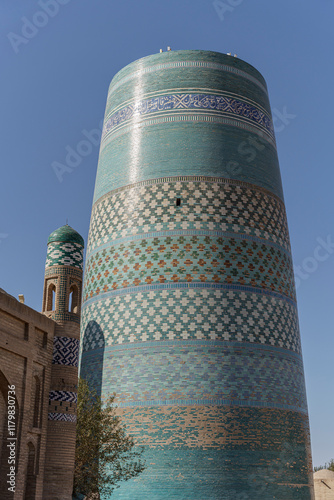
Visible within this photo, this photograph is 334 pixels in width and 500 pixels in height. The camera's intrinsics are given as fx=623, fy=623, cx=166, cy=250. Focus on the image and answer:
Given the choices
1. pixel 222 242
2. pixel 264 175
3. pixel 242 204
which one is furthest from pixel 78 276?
pixel 264 175

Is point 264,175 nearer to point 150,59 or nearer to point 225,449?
point 150,59

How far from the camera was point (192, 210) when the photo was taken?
1168cm

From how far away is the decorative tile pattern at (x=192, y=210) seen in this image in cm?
1166

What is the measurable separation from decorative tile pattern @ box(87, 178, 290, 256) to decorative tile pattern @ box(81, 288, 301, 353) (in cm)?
129

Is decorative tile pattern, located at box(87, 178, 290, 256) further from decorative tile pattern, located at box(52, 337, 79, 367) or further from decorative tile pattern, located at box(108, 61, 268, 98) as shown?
decorative tile pattern, located at box(52, 337, 79, 367)

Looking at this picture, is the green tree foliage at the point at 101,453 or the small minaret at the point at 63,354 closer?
the small minaret at the point at 63,354

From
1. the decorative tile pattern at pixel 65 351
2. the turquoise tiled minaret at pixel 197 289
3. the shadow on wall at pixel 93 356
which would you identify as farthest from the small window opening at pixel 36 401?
the shadow on wall at pixel 93 356

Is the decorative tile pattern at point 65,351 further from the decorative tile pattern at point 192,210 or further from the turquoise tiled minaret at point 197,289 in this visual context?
the decorative tile pattern at point 192,210

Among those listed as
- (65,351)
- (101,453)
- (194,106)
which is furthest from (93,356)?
(194,106)

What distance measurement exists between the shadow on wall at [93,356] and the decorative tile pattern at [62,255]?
215 cm

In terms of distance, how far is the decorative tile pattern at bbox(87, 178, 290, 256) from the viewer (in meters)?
11.7

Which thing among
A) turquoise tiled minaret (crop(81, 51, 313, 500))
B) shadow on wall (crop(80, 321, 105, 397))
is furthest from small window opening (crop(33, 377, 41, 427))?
shadow on wall (crop(80, 321, 105, 397))

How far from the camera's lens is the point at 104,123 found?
14070 millimetres

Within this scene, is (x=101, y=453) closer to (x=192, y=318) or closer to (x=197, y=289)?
(x=192, y=318)
